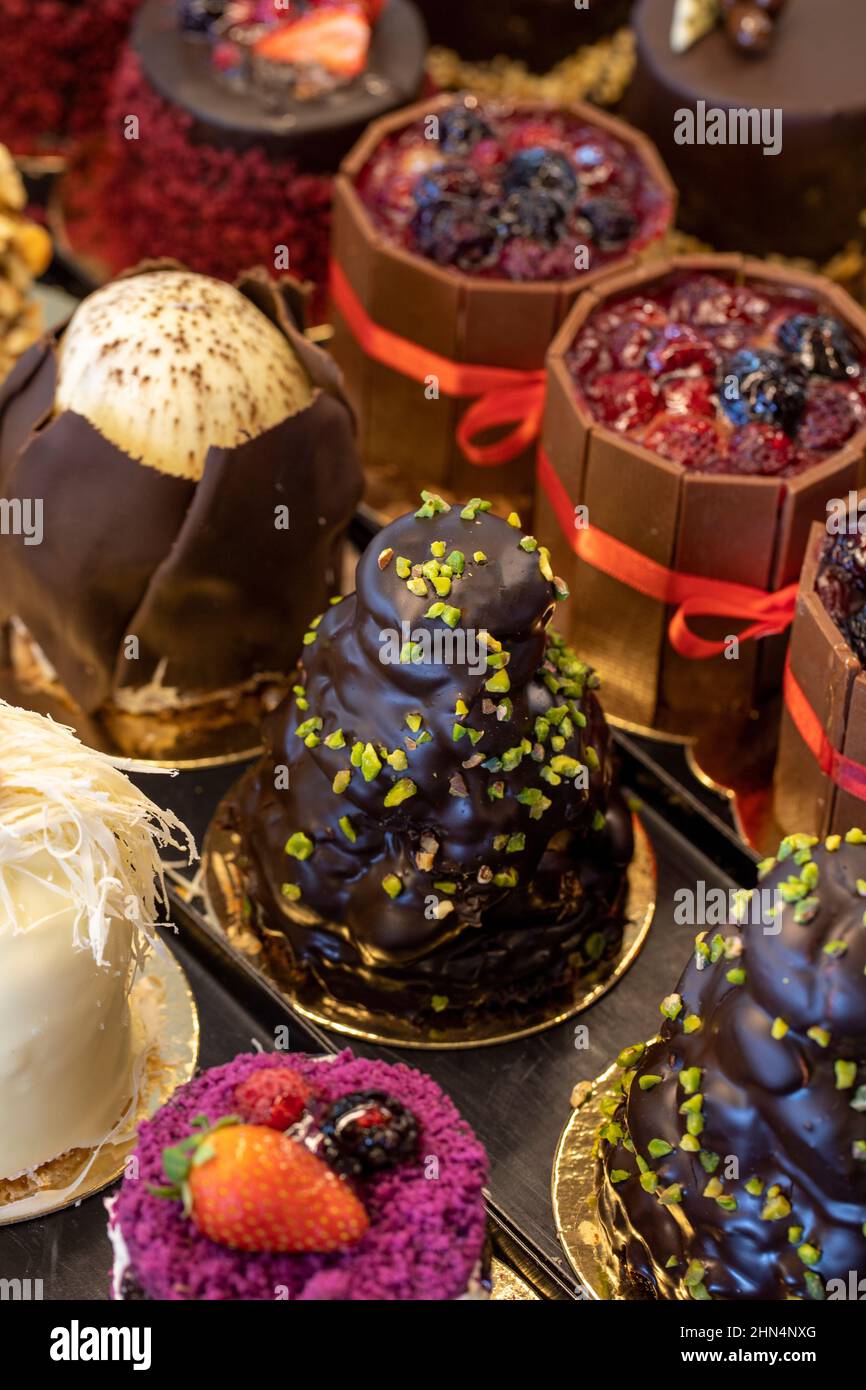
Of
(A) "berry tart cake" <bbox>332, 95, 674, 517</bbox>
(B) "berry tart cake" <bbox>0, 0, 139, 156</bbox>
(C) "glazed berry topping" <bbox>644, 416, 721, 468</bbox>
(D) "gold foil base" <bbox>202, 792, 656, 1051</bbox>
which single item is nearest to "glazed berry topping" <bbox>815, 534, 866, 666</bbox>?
(C) "glazed berry topping" <bbox>644, 416, 721, 468</bbox>

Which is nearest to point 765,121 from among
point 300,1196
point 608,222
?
point 608,222

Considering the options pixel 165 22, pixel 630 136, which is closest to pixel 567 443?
pixel 630 136

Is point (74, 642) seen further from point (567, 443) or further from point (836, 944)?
point (836, 944)

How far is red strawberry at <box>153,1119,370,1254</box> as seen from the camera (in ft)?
5.12

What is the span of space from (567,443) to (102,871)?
2.97 feet

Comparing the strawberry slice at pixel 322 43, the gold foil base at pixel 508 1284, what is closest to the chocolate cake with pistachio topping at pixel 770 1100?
the gold foil base at pixel 508 1284

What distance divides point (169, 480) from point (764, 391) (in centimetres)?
76

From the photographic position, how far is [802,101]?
120 inches

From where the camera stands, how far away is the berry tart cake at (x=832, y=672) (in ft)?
6.95

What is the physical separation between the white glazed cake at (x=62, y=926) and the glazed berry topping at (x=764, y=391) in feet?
3.03

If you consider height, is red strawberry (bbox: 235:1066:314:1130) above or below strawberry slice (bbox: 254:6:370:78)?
→ below

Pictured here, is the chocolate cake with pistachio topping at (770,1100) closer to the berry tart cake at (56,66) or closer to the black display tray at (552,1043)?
the black display tray at (552,1043)

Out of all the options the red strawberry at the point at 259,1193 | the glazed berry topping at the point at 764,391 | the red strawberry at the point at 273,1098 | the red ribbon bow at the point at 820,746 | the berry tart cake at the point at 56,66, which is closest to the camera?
the red strawberry at the point at 259,1193

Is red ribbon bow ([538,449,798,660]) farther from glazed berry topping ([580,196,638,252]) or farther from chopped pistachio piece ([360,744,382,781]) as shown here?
chopped pistachio piece ([360,744,382,781])
